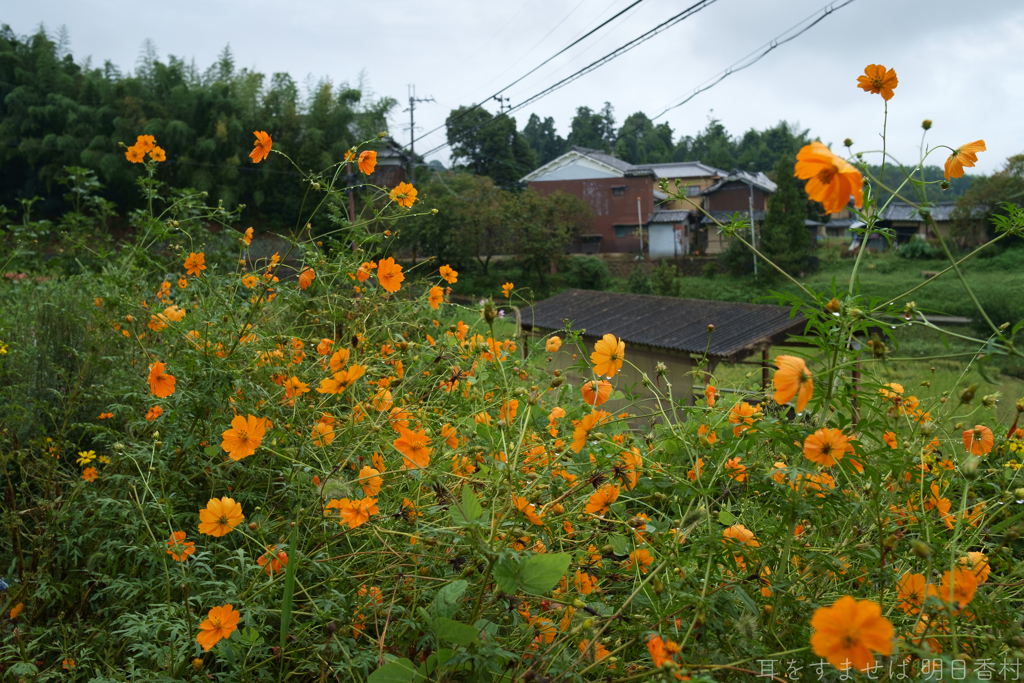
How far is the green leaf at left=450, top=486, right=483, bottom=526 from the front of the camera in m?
0.58

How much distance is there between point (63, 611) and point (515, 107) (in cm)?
717

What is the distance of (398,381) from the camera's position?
0.99 metres

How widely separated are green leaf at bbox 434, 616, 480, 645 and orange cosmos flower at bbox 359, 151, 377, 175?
0.84m

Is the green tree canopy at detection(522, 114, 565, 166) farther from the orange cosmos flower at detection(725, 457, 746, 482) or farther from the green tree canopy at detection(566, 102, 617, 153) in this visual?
the orange cosmos flower at detection(725, 457, 746, 482)

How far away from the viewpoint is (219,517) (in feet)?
2.27

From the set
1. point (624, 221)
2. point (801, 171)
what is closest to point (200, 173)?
point (624, 221)

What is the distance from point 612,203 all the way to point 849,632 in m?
18.2

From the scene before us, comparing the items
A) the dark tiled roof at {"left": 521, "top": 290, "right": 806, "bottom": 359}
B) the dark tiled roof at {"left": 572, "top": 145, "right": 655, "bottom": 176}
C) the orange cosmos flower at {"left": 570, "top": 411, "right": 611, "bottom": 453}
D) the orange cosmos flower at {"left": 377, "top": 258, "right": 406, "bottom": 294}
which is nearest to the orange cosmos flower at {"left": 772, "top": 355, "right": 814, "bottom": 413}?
the orange cosmos flower at {"left": 570, "top": 411, "right": 611, "bottom": 453}

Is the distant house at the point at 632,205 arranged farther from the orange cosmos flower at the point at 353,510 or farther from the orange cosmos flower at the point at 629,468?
the orange cosmos flower at the point at 353,510

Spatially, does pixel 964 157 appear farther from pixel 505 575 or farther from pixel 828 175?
pixel 505 575

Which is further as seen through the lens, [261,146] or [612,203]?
[612,203]

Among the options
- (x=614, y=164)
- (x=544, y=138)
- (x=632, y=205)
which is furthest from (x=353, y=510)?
(x=544, y=138)

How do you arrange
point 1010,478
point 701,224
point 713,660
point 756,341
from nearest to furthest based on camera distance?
point 713,660 < point 1010,478 < point 756,341 < point 701,224

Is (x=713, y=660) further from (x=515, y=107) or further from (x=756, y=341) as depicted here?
(x=515, y=107)
